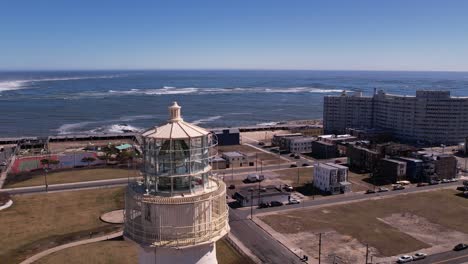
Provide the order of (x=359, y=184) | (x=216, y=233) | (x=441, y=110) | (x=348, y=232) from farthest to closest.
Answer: (x=441, y=110), (x=359, y=184), (x=348, y=232), (x=216, y=233)

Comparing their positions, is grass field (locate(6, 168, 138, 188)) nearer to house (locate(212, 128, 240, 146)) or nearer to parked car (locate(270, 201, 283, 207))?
parked car (locate(270, 201, 283, 207))

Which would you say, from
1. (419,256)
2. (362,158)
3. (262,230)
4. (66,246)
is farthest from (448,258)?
(362,158)

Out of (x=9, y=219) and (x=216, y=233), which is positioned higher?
(x=216, y=233)

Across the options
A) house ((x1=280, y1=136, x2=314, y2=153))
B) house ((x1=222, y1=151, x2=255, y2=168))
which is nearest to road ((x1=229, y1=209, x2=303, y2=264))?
house ((x1=222, y1=151, x2=255, y2=168))

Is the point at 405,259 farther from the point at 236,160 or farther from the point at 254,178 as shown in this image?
the point at 236,160

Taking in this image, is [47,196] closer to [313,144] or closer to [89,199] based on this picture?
[89,199]

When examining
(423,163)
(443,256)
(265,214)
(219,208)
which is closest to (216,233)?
(219,208)

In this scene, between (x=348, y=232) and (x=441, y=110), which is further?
(x=441, y=110)
